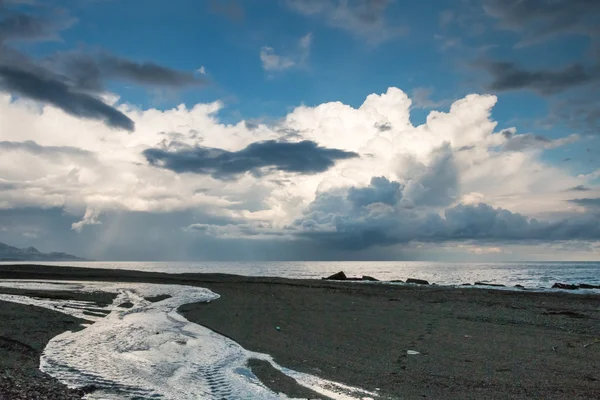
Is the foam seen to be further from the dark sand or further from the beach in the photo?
the beach

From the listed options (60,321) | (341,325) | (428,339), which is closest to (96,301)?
(60,321)

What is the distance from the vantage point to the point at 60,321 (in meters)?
18.4

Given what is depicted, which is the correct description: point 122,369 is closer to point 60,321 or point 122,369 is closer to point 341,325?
point 60,321

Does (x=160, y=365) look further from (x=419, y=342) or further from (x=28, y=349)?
(x=419, y=342)

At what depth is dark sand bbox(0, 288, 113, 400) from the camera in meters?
8.31

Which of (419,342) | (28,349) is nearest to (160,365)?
(28,349)

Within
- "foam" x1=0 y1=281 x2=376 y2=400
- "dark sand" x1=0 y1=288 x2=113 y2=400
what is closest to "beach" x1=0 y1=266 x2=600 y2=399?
"dark sand" x1=0 y1=288 x2=113 y2=400

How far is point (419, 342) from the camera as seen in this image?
15266mm

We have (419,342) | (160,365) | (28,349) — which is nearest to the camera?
(160,365)

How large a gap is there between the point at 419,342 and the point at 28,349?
1264 cm

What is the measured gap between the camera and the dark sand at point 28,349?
8312 millimetres

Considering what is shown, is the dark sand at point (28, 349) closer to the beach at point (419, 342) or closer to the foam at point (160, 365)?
the beach at point (419, 342)

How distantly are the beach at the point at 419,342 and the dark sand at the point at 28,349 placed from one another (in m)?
0.12

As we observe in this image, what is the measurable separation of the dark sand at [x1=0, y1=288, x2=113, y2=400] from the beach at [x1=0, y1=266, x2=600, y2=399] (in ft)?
0.38
